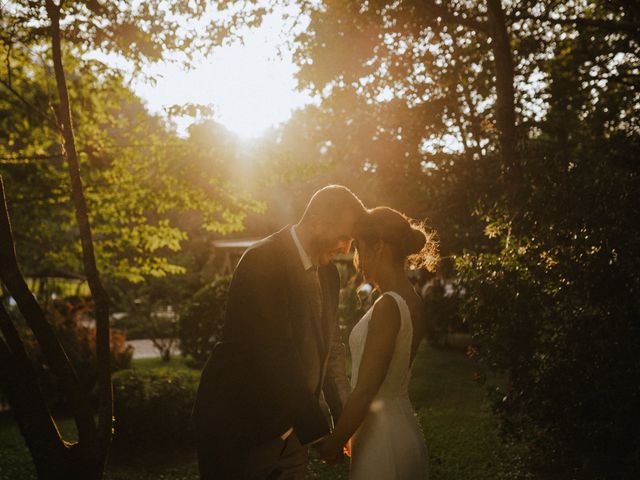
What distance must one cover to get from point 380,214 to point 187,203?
634 cm

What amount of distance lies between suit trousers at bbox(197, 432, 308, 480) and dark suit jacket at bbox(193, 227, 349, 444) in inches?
2.3

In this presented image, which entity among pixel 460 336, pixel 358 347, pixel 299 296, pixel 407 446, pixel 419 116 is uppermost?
pixel 419 116

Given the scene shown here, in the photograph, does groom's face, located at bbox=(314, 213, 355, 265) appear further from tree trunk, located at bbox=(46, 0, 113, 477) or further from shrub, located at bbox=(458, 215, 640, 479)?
tree trunk, located at bbox=(46, 0, 113, 477)

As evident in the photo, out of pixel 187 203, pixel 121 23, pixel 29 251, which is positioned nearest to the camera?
pixel 121 23

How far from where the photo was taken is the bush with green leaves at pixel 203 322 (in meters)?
14.6

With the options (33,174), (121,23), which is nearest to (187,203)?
(33,174)

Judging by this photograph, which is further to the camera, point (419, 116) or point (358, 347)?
point (419, 116)

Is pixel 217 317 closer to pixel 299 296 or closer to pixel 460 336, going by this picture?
pixel 460 336

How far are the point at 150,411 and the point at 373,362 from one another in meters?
6.64

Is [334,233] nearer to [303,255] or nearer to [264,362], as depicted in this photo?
[303,255]

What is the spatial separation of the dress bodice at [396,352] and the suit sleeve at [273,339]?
389mm

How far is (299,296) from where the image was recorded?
309 cm

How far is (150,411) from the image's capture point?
28.0 ft

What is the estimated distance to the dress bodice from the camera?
2980mm
